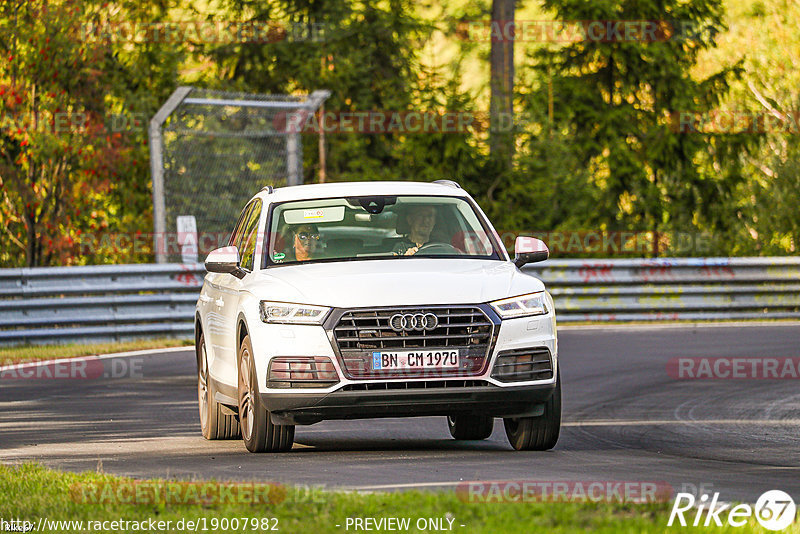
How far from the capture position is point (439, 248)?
10.8 metres

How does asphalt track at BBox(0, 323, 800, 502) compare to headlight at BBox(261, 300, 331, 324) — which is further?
headlight at BBox(261, 300, 331, 324)

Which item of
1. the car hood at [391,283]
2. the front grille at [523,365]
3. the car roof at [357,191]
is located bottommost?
the front grille at [523,365]

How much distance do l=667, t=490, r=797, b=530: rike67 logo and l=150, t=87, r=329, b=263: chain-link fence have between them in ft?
51.9

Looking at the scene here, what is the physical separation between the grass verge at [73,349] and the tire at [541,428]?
9596 millimetres

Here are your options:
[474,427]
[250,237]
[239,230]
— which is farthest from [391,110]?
[474,427]

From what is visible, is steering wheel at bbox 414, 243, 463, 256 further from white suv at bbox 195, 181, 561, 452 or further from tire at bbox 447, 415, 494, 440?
tire at bbox 447, 415, 494, 440

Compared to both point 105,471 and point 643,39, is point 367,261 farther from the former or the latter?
point 643,39

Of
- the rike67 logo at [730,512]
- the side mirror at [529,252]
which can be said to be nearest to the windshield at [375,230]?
the side mirror at [529,252]

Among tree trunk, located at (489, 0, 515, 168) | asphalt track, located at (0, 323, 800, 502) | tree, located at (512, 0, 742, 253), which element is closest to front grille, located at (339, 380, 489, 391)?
A: asphalt track, located at (0, 323, 800, 502)

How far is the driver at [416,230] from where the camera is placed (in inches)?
421

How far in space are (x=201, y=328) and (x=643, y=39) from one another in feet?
90.7

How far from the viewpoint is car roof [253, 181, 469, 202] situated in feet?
36.8

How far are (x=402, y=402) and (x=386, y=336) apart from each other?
0.41m

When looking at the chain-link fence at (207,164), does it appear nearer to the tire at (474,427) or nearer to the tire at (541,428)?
the tire at (474,427)
